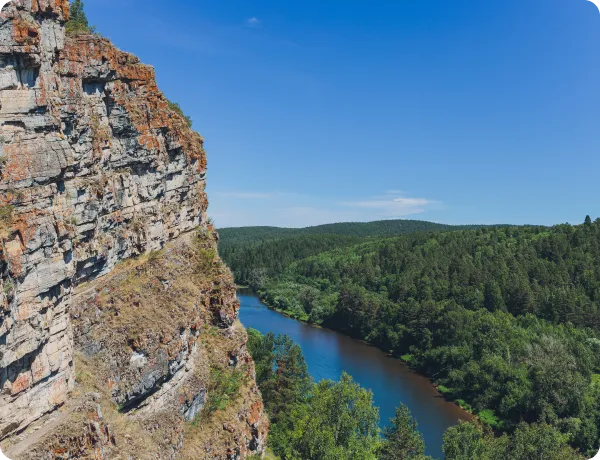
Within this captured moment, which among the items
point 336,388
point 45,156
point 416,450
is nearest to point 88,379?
point 45,156

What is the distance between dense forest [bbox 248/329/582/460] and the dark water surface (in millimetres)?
5063

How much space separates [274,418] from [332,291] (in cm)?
A: 5078

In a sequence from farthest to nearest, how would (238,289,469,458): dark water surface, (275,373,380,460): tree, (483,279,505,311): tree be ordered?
1. (483,279,505,311): tree
2. (238,289,469,458): dark water surface
3. (275,373,380,460): tree

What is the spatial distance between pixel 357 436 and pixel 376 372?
28.1 m

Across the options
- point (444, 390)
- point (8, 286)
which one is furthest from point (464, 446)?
point (8, 286)

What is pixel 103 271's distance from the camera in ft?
53.3

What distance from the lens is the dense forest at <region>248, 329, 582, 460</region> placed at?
21.4 meters

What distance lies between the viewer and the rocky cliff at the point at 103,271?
11039 mm

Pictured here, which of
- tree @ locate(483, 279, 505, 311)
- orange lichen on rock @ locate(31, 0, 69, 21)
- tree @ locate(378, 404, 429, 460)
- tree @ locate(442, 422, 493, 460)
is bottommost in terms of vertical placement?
tree @ locate(378, 404, 429, 460)

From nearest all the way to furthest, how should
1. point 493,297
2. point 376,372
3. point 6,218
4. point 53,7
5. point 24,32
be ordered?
point 6,218 < point 24,32 < point 53,7 < point 376,372 < point 493,297

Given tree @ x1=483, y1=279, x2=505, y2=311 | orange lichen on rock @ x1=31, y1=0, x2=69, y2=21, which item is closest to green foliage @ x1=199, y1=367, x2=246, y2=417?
orange lichen on rock @ x1=31, y1=0, x2=69, y2=21

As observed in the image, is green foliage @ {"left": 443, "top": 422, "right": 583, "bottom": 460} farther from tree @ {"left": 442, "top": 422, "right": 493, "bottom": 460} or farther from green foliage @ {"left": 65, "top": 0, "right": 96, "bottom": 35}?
green foliage @ {"left": 65, "top": 0, "right": 96, "bottom": 35}

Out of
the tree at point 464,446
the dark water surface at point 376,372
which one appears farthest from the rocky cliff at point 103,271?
the dark water surface at point 376,372

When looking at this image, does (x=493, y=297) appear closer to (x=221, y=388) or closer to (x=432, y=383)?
(x=432, y=383)
